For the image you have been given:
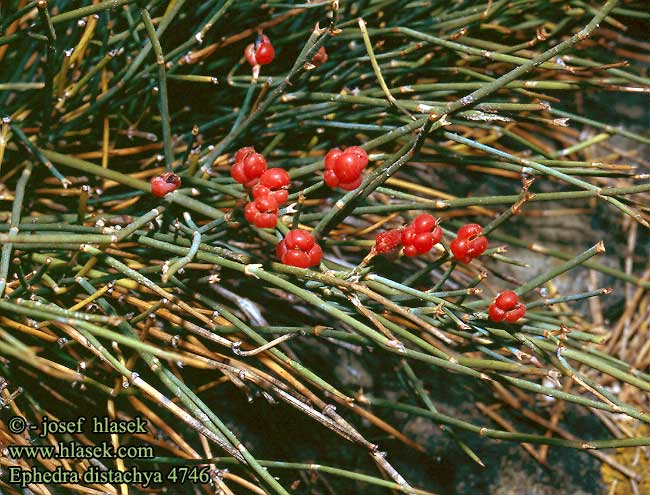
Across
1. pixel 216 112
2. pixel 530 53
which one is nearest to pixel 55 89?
pixel 216 112

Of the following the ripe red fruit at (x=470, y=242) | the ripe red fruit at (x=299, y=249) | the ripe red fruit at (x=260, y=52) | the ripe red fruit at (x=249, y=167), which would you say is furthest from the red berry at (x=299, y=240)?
the ripe red fruit at (x=260, y=52)

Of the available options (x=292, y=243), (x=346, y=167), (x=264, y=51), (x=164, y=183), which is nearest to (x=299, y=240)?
(x=292, y=243)

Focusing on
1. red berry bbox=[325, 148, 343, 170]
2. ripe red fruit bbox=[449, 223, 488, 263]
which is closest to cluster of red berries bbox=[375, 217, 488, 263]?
ripe red fruit bbox=[449, 223, 488, 263]

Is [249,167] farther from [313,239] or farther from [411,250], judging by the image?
[411,250]

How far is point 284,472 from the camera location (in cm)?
112

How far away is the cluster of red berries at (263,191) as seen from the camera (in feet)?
2.76

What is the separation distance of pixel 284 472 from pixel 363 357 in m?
0.27

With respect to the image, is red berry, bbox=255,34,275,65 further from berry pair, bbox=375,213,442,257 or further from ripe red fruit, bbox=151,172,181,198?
berry pair, bbox=375,213,442,257

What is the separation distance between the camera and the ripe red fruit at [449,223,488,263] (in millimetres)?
876

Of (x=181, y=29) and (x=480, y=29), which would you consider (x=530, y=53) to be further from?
(x=181, y=29)

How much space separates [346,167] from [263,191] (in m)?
0.12

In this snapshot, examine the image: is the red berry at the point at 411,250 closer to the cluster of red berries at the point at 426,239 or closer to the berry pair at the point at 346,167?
the cluster of red berries at the point at 426,239

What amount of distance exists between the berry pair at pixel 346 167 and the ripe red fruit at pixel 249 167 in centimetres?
9

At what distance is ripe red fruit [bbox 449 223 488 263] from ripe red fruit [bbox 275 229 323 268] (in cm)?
20
